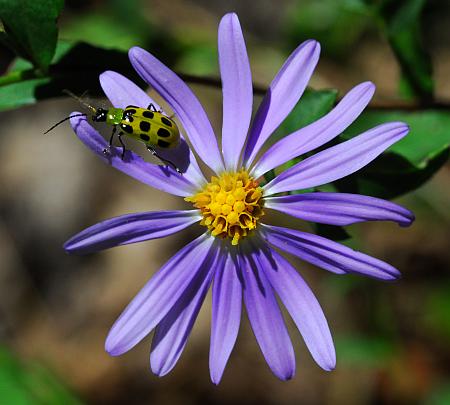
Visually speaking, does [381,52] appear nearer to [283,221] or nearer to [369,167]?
[283,221]

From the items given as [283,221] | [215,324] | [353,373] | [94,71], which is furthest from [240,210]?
[353,373]

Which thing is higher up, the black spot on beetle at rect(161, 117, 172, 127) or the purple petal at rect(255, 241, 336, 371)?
the black spot on beetle at rect(161, 117, 172, 127)

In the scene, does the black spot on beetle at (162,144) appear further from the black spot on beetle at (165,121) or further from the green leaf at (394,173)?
the green leaf at (394,173)

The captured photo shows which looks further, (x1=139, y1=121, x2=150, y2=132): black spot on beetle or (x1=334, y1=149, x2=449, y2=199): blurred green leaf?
(x1=334, y1=149, x2=449, y2=199): blurred green leaf

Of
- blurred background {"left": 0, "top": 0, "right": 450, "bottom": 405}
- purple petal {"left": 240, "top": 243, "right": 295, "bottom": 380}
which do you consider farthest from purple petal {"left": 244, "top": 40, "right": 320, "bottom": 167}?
blurred background {"left": 0, "top": 0, "right": 450, "bottom": 405}

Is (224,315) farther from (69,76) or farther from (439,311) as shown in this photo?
(439,311)

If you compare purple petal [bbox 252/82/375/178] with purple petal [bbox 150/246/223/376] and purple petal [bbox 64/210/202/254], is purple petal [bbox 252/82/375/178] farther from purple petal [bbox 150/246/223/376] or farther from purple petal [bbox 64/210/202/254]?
purple petal [bbox 150/246/223/376]
